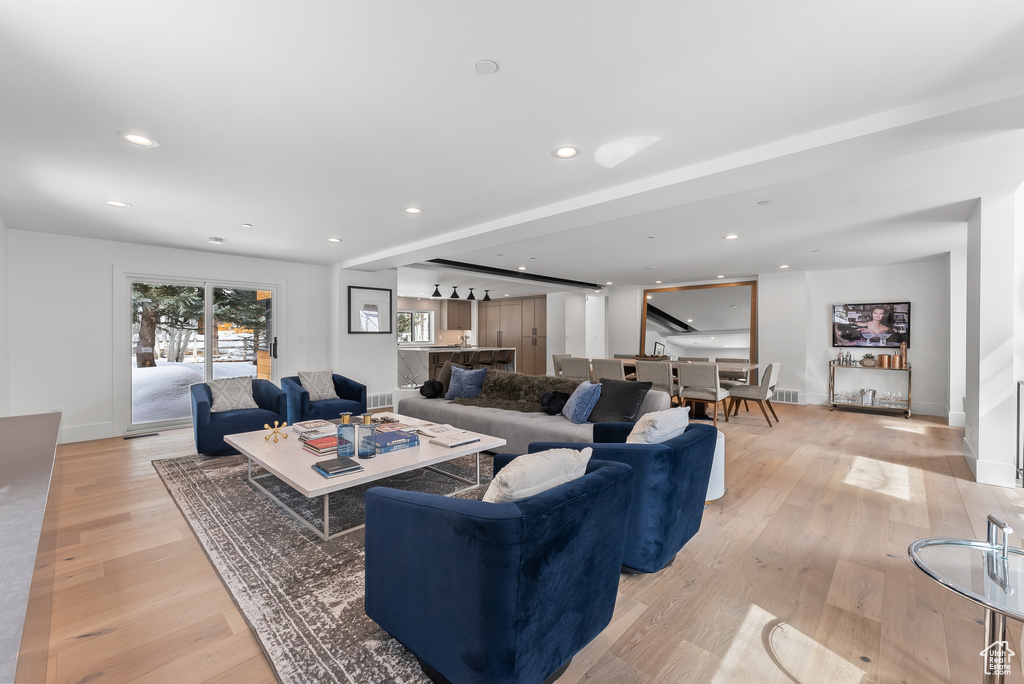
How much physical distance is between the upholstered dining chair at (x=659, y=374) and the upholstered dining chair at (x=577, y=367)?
2.31 feet

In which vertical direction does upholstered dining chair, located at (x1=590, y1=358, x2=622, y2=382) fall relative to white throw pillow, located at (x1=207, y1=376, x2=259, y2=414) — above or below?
above

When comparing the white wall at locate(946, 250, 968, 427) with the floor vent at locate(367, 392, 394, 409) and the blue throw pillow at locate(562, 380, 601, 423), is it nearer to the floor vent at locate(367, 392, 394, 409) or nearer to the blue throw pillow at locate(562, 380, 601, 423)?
the blue throw pillow at locate(562, 380, 601, 423)

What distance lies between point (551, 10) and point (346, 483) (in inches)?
96.2

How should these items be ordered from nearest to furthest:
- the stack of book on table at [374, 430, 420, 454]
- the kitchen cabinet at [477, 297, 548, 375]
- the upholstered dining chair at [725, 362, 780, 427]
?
the stack of book on table at [374, 430, 420, 454]
the upholstered dining chair at [725, 362, 780, 427]
the kitchen cabinet at [477, 297, 548, 375]

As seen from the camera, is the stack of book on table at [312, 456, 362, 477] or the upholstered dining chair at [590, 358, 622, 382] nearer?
the stack of book on table at [312, 456, 362, 477]

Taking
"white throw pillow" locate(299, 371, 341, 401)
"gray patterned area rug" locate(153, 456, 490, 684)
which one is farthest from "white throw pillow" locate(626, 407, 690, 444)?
"white throw pillow" locate(299, 371, 341, 401)

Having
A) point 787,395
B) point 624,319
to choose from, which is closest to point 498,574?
point 787,395

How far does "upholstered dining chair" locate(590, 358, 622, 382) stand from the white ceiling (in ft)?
8.22

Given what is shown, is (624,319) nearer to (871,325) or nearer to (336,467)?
(871,325)

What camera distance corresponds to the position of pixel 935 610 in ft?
6.74

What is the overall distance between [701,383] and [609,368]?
1.20m

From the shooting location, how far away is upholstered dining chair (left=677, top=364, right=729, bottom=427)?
5590 mm

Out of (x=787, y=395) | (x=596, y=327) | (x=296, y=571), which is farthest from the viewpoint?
(x=596, y=327)

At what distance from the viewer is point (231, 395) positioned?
15.7 ft
